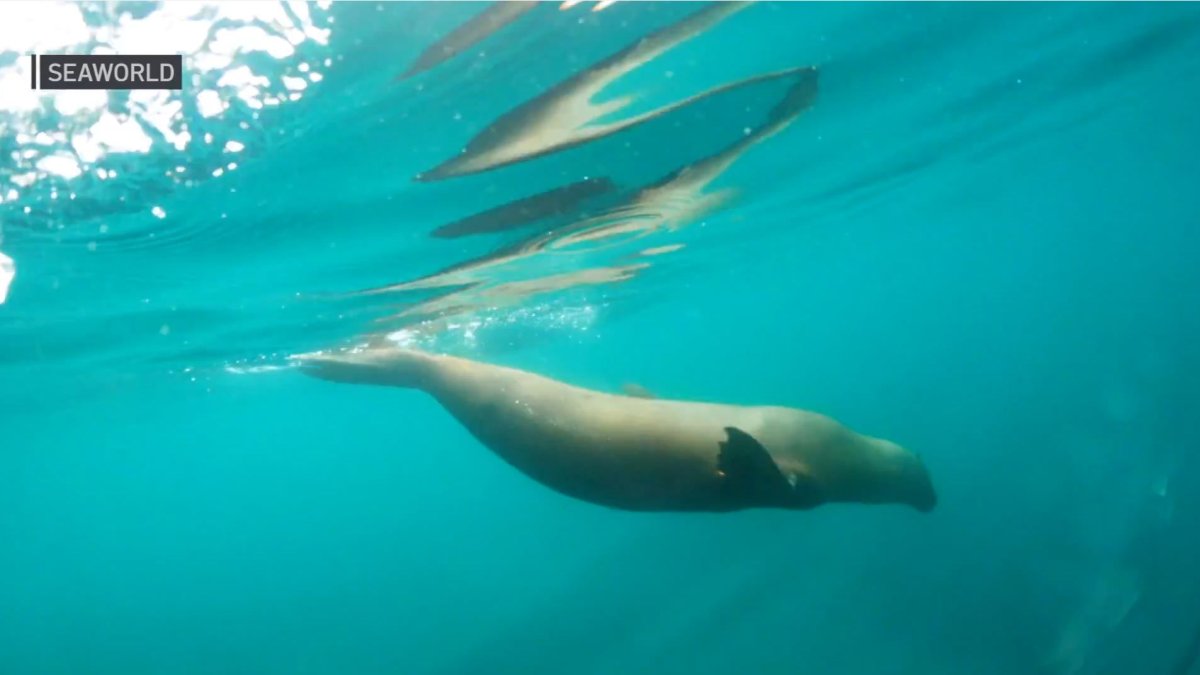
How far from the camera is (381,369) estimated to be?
9.99 m

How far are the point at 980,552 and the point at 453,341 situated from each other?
14914 mm

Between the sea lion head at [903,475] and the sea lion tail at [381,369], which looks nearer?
the sea lion head at [903,475]

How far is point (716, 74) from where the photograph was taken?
8.18m

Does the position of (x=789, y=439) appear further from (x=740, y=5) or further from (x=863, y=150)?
(x=863, y=150)

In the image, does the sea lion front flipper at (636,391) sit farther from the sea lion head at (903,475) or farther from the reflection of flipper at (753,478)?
the sea lion head at (903,475)

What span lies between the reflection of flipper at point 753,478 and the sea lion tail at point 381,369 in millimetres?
4601

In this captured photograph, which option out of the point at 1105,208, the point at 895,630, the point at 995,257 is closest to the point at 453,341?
the point at 895,630

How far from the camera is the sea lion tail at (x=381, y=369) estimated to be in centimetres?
968

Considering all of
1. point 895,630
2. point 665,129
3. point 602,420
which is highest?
point 665,129

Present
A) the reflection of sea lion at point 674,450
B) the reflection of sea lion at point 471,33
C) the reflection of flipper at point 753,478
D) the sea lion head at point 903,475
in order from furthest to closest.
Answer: the sea lion head at point 903,475
the reflection of sea lion at point 674,450
the reflection of sea lion at point 471,33
the reflection of flipper at point 753,478

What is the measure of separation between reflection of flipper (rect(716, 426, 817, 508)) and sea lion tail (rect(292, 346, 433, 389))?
4601 mm

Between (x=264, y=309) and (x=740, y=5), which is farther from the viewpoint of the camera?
(x=264, y=309)

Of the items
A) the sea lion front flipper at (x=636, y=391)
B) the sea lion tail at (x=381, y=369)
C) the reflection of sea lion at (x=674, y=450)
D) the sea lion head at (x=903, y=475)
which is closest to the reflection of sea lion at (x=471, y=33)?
the reflection of sea lion at (x=674, y=450)

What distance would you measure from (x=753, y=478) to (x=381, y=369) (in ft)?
18.8
